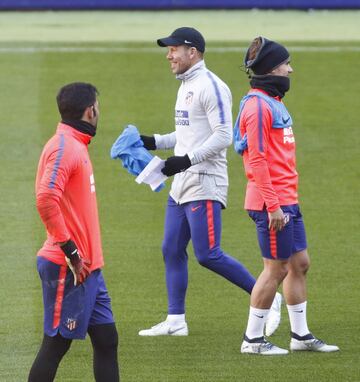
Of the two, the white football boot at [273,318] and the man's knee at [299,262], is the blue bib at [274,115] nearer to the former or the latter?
the man's knee at [299,262]

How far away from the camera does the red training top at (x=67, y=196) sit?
7020 millimetres

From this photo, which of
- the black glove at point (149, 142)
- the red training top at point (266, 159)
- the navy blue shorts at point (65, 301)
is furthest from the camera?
the black glove at point (149, 142)

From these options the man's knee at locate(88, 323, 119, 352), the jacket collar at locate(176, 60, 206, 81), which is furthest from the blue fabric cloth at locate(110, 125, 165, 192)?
the man's knee at locate(88, 323, 119, 352)

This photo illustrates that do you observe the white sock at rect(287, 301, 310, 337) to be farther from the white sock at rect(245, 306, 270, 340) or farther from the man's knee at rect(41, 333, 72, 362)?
the man's knee at rect(41, 333, 72, 362)

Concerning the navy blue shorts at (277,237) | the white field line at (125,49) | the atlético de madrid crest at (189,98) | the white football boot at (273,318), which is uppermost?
the white field line at (125,49)

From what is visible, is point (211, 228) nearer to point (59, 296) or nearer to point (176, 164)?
point (176, 164)

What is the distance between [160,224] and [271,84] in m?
4.94

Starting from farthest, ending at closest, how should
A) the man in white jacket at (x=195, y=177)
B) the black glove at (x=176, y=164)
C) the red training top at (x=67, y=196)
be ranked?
1. the man in white jacket at (x=195, y=177)
2. the black glove at (x=176, y=164)
3. the red training top at (x=67, y=196)

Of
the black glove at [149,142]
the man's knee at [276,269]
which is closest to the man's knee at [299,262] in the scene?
the man's knee at [276,269]

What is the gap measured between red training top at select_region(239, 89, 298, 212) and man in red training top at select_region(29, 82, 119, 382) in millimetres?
1451

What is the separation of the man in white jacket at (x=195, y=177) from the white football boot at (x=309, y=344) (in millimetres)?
392

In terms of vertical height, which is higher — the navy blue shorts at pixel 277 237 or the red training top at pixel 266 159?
the red training top at pixel 266 159

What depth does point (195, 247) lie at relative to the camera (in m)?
9.24

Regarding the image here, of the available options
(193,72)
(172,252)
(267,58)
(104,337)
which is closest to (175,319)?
(172,252)
